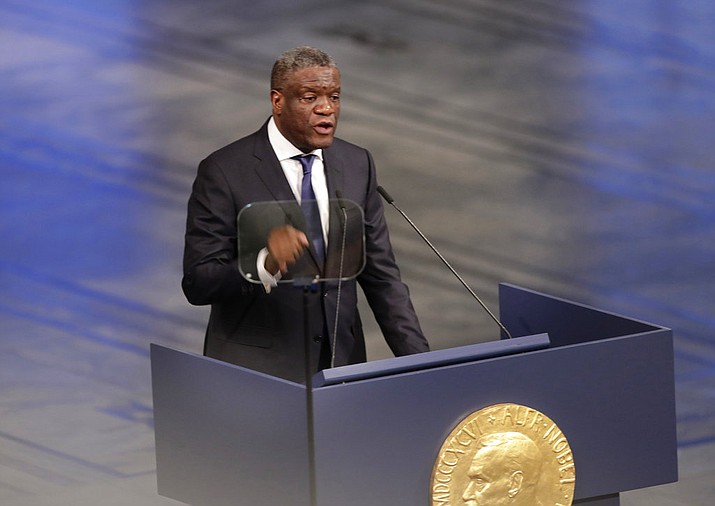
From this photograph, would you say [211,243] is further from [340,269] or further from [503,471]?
[503,471]

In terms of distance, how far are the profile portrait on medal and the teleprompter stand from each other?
0.07 m

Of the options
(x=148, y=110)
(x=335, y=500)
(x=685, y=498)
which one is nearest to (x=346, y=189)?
(x=335, y=500)

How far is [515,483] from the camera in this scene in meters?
2.65

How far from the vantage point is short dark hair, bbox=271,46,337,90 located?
3.13 m

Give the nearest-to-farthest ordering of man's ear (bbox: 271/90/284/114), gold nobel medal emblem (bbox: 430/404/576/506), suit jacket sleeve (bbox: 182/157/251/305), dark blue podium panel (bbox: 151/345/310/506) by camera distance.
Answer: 1. dark blue podium panel (bbox: 151/345/310/506)
2. gold nobel medal emblem (bbox: 430/404/576/506)
3. suit jacket sleeve (bbox: 182/157/251/305)
4. man's ear (bbox: 271/90/284/114)

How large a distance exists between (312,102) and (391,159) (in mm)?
2963

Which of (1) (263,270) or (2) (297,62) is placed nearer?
(1) (263,270)

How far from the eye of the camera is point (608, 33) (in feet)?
21.2

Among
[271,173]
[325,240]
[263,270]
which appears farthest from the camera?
[271,173]

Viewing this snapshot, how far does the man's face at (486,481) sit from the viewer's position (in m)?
2.62

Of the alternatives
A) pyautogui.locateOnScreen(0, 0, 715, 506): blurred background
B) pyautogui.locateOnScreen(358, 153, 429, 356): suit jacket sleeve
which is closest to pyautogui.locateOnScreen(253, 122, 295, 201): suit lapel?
pyautogui.locateOnScreen(358, 153, 429, 356): suit jacket sleeve

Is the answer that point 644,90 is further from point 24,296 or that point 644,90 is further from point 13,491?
point 13,491

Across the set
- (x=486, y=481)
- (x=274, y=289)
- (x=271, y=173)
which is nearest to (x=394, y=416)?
(x=486, y=481)

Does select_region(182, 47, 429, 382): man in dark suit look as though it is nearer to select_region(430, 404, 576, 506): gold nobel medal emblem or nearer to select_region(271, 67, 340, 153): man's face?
select_region(271, 67, 340, 153): man's face
